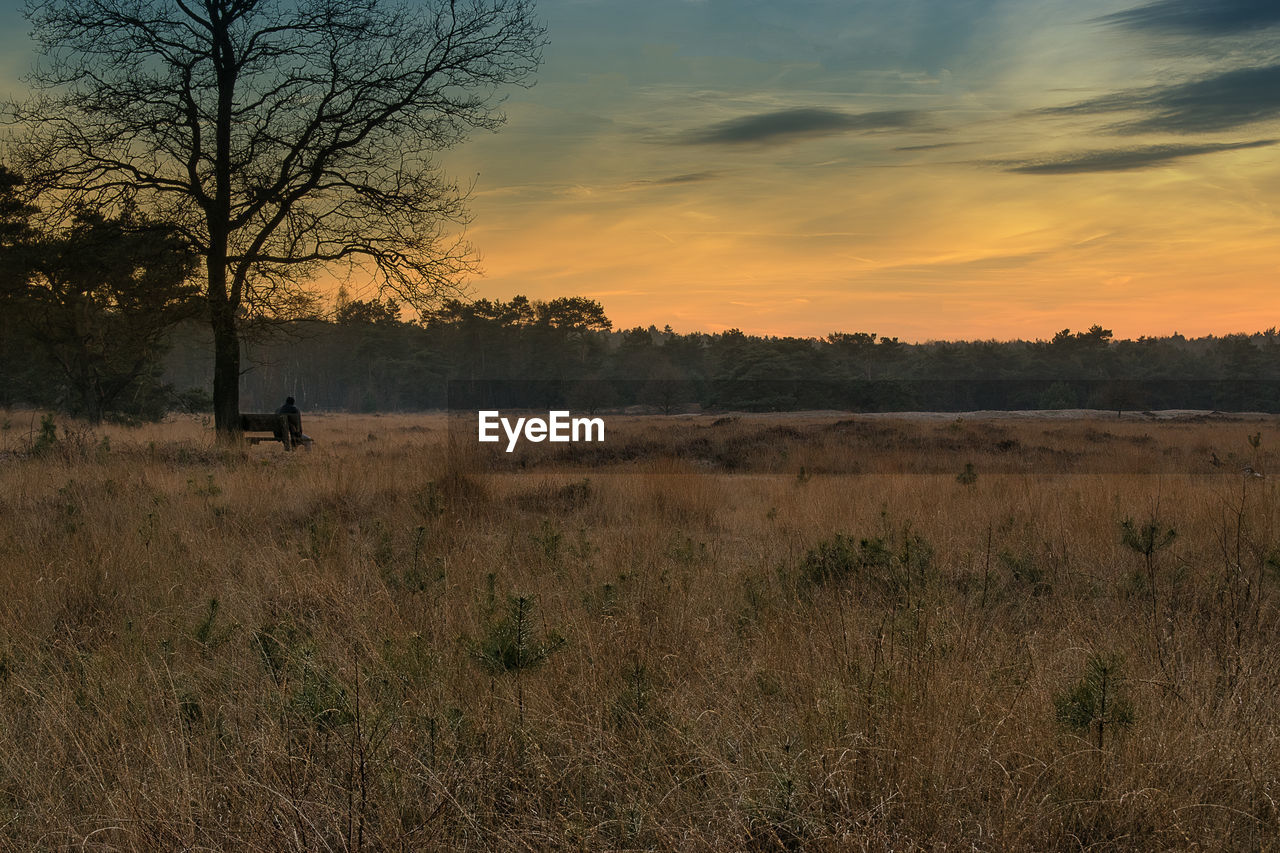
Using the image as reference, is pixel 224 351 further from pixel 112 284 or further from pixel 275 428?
pixel 112 284

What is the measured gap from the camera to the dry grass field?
268 centimetres

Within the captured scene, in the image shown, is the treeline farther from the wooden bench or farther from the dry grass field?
the dry grass field

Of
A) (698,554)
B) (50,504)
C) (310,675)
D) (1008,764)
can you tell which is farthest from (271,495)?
(1008,764)

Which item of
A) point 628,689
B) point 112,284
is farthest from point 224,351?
point 628,689

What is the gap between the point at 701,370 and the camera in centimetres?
7825

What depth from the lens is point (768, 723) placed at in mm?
3221

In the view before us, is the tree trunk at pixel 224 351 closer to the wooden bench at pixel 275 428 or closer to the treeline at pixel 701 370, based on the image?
the wooden bench at pixel 275 428

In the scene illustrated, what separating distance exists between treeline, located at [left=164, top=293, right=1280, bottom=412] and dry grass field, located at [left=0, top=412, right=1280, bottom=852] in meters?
48.9

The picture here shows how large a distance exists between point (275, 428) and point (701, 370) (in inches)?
2471

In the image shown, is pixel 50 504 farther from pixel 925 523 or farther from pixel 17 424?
pixel 17 424

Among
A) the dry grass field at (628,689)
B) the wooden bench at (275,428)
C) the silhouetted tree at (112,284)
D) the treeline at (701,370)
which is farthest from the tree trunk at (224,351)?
the treeline at (701,370)

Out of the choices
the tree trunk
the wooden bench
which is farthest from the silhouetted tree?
the wooden bench

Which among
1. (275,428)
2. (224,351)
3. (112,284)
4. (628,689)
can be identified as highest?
(112,284)

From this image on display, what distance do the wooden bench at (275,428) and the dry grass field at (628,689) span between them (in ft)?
29.8
